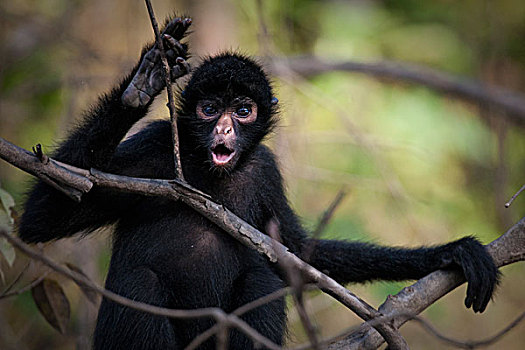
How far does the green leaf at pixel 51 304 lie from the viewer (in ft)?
18.0

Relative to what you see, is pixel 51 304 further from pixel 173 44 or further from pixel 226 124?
pixel 173 44

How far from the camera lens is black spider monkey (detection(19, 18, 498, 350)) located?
4.76 meters

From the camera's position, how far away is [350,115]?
1191cm

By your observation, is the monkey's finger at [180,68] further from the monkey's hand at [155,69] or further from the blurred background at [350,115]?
the blurred background at [350,115]

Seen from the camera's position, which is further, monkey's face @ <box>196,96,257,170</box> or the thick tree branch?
the thick tree branch

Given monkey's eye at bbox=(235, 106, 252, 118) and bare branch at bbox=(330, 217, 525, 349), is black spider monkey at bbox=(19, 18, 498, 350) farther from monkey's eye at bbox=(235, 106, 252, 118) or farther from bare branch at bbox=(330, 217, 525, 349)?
bare branch at bbox=(330, 217, 525, 349)

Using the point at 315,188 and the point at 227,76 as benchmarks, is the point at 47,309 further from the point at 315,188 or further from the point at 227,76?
the point at 315,188

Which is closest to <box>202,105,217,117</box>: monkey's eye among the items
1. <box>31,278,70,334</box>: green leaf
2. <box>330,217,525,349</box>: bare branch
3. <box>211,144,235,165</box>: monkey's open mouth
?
<box>211,144,235,165</box>: monkey's open mouth

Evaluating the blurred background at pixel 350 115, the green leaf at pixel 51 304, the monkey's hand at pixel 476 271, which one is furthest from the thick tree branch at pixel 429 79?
the green leaf at pixel 51 304

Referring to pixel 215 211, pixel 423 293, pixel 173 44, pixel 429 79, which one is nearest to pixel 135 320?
pixel 215 211

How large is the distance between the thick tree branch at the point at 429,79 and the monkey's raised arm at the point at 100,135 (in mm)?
5958

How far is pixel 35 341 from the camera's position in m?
9.78

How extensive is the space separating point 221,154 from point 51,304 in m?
1.97

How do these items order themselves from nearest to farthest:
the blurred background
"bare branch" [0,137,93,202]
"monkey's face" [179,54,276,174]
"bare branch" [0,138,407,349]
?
"bare branch" [0,137,93,202] → "bare branch" [0,138,407,349] → "monkey's face" [179,54,276,174] → the blurred background
